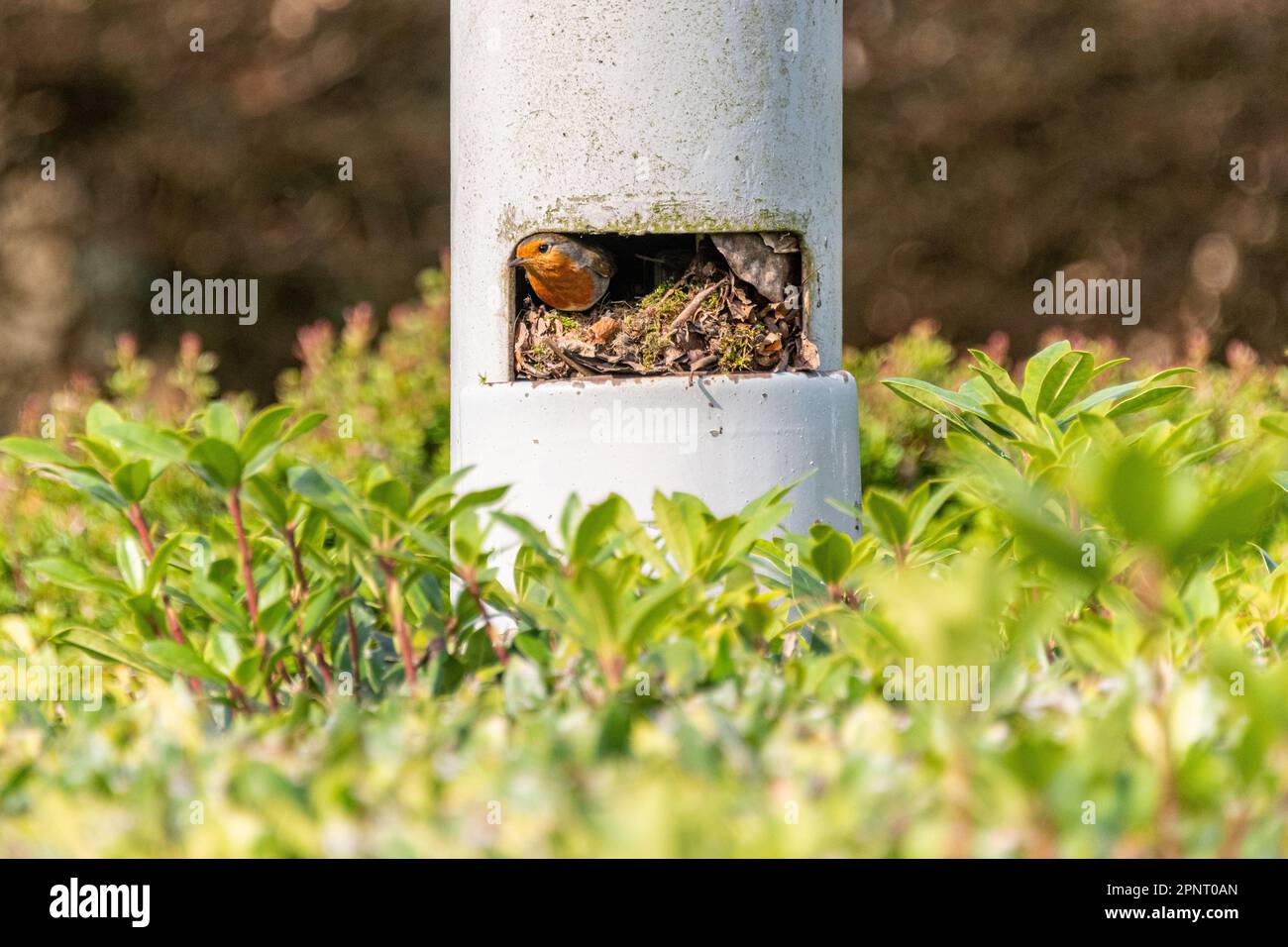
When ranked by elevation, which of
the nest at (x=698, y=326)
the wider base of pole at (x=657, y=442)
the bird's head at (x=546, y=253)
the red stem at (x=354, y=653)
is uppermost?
the bird's head at (x=546, y=253)

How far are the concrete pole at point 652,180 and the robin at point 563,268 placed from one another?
35 mm

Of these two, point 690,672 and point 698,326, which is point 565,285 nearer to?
point 698,326

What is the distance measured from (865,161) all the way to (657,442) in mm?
7711

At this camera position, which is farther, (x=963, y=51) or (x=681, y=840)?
(x=963, y=51)

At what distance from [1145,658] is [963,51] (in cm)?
890

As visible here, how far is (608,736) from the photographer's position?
133cm

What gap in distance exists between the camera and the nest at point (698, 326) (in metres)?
2.69

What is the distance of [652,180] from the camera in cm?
259

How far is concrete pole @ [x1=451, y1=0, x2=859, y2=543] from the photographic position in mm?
2562

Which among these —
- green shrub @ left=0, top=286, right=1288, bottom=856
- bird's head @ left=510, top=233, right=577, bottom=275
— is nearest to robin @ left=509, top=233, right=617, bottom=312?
bird's head @ left=510, top=233, right=577, bottom=275

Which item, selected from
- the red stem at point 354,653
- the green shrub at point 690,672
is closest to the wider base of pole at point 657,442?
the green shrub at point 690,672

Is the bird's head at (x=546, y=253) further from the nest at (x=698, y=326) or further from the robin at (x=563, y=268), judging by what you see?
the nest at (x=698, y=326)

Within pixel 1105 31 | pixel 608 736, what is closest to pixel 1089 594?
pixel 608 736
